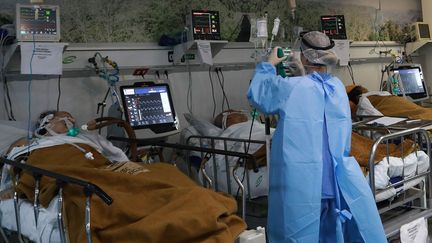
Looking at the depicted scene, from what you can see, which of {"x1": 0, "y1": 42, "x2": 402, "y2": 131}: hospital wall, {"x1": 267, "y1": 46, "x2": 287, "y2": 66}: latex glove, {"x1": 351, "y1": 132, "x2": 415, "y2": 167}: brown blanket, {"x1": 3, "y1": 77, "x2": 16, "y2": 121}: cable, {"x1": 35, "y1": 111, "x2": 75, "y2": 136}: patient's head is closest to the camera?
{"x1": 267, "y1": 46, "x2": 287, "y2": 66}: latex glove

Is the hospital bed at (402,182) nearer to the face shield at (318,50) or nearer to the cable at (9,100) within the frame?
the face shield at (318,50)

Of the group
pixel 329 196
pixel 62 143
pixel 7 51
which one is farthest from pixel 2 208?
pixel 329 196

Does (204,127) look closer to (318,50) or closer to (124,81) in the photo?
(124,81)

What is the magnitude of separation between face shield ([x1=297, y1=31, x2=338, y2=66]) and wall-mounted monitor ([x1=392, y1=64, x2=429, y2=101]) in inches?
123

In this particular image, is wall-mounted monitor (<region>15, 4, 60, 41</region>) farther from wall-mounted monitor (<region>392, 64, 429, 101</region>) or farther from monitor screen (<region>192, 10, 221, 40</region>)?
wall-mounted monitor (<region>392, 64, 429, 101</region>)

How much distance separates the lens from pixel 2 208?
2.27m

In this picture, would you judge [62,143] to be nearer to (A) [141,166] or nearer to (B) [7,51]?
(A) [141,166]

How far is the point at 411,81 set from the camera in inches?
208

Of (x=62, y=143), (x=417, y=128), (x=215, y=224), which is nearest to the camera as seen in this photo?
(x=215, y=224)

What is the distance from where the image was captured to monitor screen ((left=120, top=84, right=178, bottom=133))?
318 centimetres

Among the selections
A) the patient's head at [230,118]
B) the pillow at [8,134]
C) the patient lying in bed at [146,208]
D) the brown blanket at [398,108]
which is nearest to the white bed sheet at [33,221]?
the patient lying in bed at [146,208]

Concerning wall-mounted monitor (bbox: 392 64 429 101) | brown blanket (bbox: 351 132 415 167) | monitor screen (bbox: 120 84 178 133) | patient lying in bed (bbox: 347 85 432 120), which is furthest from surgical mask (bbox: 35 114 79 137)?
wall-mounted monitor (bbox: 392 64 429 101)

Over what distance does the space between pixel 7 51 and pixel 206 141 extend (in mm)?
1542

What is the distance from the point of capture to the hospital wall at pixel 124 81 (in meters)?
3.20
